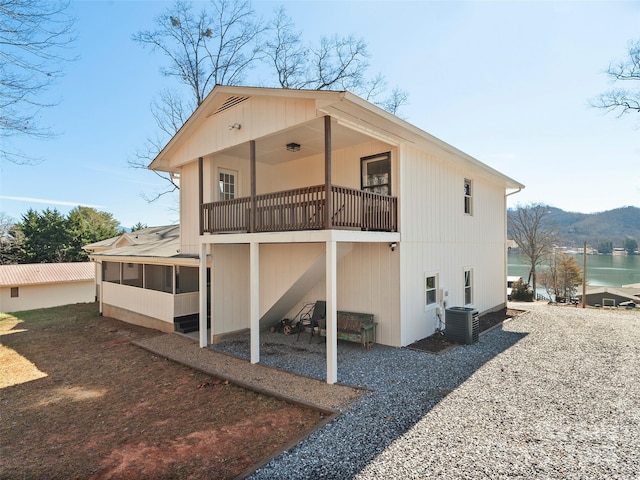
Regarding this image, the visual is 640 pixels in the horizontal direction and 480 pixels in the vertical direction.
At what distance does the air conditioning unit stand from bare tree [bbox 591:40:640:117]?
15094mm

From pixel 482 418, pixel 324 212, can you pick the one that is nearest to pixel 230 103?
pixel 324 212

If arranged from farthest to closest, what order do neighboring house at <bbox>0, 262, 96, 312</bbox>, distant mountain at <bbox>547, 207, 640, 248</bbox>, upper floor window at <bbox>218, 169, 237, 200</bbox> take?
distant mountain at <bbox>547, 207, 640, 248</bbox> → neighboring house at <bbox>0, 262, 96, 312</bbox> → upper floor window at <bbox>218, 169, 237, 200</bbox>

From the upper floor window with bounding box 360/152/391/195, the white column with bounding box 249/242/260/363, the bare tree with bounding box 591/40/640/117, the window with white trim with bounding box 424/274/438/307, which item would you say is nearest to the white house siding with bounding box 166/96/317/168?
the upper floor window with bounding box 360/152/391/195

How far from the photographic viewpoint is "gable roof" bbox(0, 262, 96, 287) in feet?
67.4

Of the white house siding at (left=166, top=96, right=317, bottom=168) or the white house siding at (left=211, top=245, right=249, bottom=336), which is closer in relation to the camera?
the white house siding at (left=166, top=96, right=317, bottom=168)

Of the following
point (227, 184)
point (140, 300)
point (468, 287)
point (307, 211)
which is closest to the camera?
point (307, 211)

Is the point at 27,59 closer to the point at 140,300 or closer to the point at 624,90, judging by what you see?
the point at 140,300

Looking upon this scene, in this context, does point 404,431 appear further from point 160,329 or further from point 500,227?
point 500,227

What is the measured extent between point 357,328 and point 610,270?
79200mm

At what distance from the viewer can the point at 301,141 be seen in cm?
855

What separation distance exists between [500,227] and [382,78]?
10219 millimetres

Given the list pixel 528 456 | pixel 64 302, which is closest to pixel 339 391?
pixel 528 456

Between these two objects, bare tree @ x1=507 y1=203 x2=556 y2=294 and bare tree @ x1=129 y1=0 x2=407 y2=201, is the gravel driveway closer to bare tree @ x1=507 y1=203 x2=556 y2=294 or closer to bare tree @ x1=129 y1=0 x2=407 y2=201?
bare tree @ x1=129 y1=0 x2=407 y2=201

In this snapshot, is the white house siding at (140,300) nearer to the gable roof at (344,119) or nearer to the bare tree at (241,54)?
the gable roof at (344,119)
